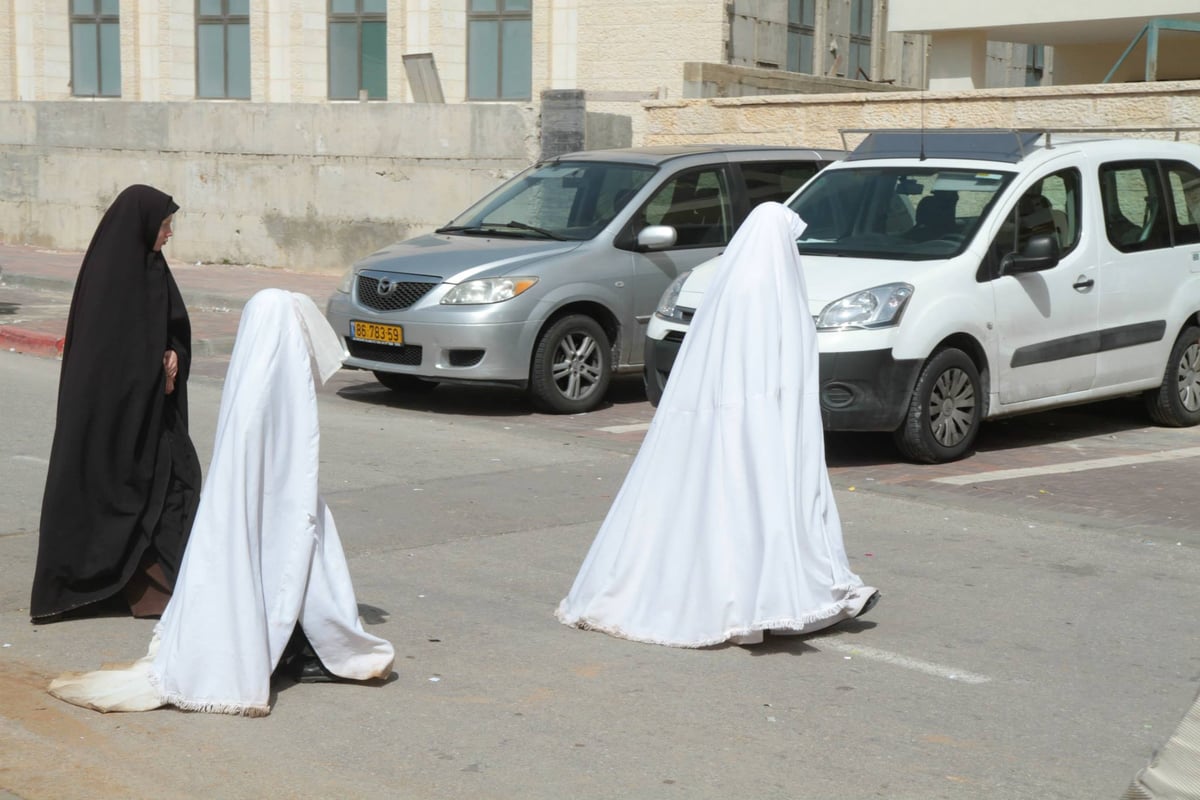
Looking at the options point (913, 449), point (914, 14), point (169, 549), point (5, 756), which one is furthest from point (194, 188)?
point (5, 756)

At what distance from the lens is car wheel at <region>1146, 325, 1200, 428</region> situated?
1114 cm

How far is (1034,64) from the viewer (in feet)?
118

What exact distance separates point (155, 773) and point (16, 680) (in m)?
1.10

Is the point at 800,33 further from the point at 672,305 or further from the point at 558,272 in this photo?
the point at 672,305

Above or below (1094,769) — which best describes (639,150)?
above

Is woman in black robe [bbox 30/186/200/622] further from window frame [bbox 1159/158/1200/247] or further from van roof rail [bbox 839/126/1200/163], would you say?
window frame [bbox 1159/158/1200/247]

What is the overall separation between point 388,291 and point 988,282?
14.2ft

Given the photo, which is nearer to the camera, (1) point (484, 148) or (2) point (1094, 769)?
(2) point (1094, 769)

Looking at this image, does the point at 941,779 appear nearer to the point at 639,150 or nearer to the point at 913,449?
the point at 913,449

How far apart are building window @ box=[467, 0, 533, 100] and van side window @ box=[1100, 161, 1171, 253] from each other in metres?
16.9

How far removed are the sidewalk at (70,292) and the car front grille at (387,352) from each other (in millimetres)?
3164

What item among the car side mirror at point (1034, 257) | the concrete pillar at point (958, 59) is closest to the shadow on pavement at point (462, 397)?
the car side mirror at point (1034, 257)

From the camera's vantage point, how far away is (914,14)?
21125mm

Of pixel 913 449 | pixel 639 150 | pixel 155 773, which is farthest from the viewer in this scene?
pixel 639 150
